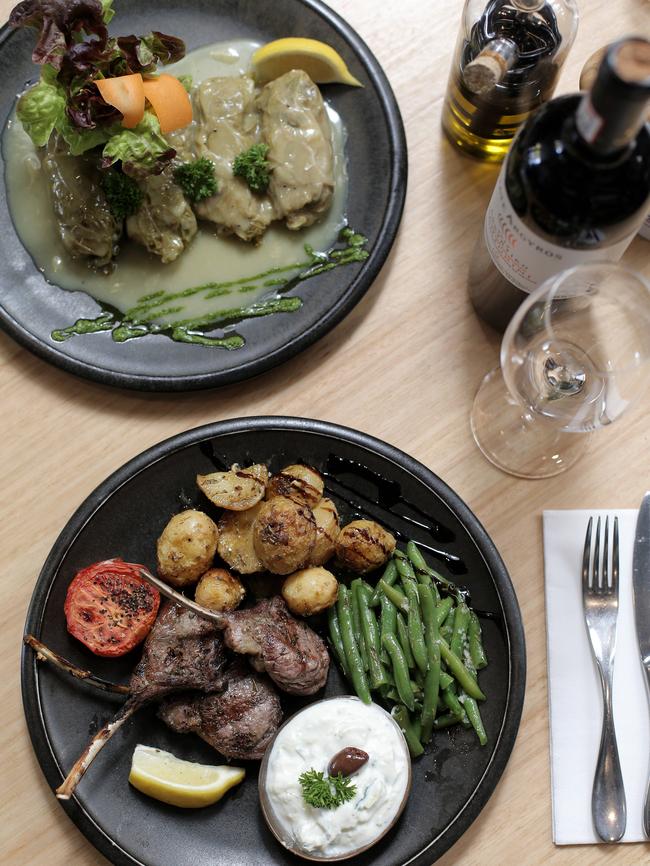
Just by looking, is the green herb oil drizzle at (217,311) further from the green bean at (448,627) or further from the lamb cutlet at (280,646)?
the green bean at (448,627)

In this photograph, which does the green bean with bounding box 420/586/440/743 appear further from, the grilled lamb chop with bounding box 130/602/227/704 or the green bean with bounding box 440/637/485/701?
the grilled lamb chop with bounding box 130/602/227/704

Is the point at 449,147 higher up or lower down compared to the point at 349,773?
higher up

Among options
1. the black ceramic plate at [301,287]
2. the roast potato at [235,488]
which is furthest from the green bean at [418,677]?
the black ceramic plate at [301,287]

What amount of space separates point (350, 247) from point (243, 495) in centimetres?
64

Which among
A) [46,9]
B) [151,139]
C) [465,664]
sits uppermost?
[46,9]

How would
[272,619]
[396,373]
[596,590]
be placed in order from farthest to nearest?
[396,373] → [596,590] → [272,619]

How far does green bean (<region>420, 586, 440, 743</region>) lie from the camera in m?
1.68

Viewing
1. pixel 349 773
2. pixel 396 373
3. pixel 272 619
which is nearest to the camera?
pixel 349 773

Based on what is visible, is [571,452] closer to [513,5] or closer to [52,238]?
[513,5]

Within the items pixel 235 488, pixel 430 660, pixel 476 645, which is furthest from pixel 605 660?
pixel 235 488

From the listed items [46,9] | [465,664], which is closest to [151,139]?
[46,9]

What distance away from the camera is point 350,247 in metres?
1.92

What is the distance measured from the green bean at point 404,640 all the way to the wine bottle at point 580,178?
754 mm

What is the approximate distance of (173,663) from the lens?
1.65 meters
